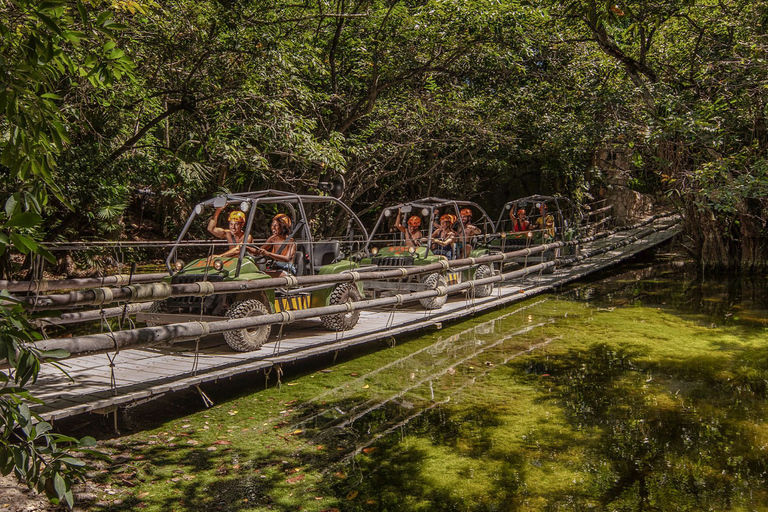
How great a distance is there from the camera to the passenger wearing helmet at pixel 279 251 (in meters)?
7.49

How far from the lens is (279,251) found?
25.6 ft

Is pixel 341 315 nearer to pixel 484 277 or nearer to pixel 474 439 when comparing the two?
pixel 474 439

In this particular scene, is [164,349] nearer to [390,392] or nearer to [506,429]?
[390,392]

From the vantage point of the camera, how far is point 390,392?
21.3 ft

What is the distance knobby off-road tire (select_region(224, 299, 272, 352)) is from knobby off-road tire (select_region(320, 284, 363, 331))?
125 cm

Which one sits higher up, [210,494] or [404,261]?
[404,261]

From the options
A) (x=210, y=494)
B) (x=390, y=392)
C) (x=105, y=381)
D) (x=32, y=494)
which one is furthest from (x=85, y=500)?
(x=390, y=392)

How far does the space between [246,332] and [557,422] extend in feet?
11.6

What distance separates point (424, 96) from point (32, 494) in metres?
13.1

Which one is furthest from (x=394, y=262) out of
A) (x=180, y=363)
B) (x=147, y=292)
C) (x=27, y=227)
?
(x=27, y=227)

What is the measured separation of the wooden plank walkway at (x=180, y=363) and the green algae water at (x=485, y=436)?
1.33 feet

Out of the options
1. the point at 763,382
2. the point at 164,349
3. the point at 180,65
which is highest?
the point at 180,65

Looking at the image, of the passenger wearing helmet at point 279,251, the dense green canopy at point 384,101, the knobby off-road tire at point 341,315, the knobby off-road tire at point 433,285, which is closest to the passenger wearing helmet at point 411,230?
the knobby off-road tire at point 433,285

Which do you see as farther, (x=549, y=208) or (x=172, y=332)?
(x=549, y=208)
